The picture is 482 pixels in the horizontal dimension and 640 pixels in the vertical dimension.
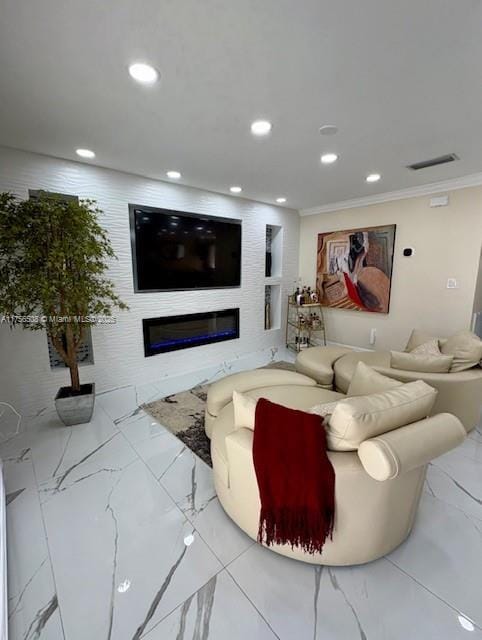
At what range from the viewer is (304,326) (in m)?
4.64

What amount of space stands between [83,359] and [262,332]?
261 centimetres

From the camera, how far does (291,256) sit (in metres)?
4.85

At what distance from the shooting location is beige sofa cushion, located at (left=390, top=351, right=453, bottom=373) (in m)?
2.30

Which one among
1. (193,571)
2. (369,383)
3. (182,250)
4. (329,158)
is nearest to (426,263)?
(329,158)

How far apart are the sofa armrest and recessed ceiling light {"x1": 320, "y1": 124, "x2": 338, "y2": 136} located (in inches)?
77.4

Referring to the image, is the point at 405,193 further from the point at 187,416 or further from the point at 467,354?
the point at 187,416

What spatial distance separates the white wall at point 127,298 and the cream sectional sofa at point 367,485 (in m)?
2.10

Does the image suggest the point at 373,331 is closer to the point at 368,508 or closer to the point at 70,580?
the point at 368,508

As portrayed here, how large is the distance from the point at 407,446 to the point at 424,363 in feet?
4.83

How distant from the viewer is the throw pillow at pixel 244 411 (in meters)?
1.44

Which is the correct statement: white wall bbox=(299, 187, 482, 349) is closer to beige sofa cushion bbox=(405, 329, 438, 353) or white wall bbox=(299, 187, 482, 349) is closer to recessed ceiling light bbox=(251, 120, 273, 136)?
beige sofa cushion bbox=(405, 329, 438, 353)

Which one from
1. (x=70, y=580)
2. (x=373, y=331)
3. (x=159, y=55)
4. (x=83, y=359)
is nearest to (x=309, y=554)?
(x=70, y=580)

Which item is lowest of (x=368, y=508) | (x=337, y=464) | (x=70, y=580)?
(x=70, y=580)

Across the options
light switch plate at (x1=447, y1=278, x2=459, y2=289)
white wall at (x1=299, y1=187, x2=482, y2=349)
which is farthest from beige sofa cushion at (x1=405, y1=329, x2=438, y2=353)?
light switch plate at (x1=447, y1=278, x2=459, y2=289)
